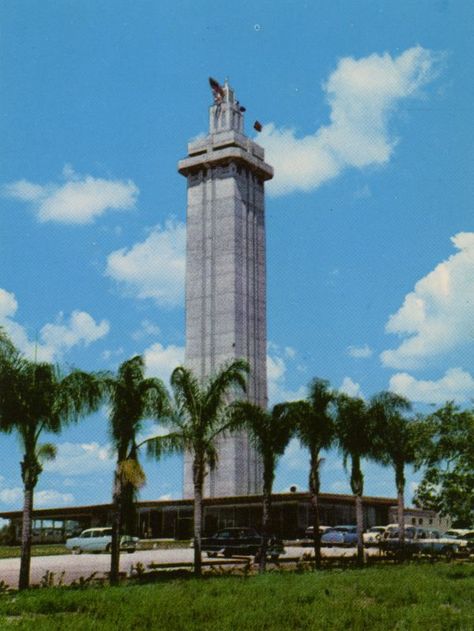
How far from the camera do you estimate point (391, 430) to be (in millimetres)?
38438

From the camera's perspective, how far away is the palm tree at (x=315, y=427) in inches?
1296

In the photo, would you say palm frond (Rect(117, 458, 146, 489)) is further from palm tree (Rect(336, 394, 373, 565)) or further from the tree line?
palm tree (Rect(336, 394, 373, 565))

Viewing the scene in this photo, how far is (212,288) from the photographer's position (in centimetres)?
9756

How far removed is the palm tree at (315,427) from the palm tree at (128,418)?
22.2ft

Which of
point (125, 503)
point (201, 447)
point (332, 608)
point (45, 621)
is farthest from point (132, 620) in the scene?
point (201, 447)

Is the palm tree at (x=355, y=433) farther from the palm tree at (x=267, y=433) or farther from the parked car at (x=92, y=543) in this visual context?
the parked car at (x=92, y=543)

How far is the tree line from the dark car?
19.0 feet

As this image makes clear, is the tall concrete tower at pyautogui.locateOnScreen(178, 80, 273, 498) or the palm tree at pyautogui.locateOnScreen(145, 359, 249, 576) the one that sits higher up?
the tall concrete tower at pyautogui.locateOnScreen(178, 80, 273, 498)

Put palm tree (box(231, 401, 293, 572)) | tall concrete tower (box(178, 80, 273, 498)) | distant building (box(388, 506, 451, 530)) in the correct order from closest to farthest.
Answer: palm tree (box(231, 401, 293, 572))
distant building (box(388, 506, 451, 530))
tall concrete tower (box(178, 80, 273, 498))

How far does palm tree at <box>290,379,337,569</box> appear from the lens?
32.9m

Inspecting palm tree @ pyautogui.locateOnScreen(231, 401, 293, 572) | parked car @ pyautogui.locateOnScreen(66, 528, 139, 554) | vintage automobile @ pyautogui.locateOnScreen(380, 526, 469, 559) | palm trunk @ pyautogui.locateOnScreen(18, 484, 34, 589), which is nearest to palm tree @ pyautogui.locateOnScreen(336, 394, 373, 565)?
vintage automobile @ pyautogui.locateOnScreen(380, 526, 469, 559)

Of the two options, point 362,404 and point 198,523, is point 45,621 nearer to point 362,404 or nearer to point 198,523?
point 198,523

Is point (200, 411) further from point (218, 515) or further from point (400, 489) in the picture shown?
point (218, 515)

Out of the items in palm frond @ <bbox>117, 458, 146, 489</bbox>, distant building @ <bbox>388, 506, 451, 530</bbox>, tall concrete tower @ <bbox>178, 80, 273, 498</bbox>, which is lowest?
distant building @ <bbox>388, 506, 451, 530</bbox>
